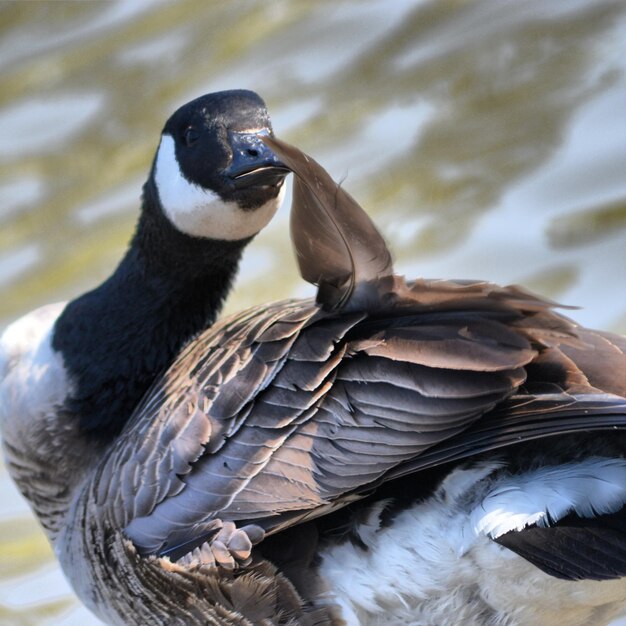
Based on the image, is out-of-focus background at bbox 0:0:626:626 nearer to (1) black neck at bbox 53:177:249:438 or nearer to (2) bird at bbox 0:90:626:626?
(1) black neck at bbox 53:177:249:438

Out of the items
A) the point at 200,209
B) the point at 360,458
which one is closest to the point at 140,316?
the point at 200,209

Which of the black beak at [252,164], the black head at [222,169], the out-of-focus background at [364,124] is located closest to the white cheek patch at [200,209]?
the black head at [222,169]

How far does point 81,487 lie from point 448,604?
1.25 metres

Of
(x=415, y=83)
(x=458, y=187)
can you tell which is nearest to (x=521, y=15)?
(x=415, y=83)

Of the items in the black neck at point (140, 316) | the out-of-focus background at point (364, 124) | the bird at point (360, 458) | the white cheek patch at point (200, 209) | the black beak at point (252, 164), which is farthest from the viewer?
the out-of-focus background at point (364, 124)

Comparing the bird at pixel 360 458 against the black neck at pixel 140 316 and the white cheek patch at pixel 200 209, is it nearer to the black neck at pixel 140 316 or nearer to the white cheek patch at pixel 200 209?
the white cheek patch at pixel 200 209

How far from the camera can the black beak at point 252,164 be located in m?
3.75

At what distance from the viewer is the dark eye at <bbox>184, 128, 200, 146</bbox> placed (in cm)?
396

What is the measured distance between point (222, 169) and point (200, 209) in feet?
0.59

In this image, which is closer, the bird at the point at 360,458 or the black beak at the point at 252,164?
the bird at the point at 360,458

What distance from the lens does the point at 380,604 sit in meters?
3.49

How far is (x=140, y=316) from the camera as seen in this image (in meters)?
4.25

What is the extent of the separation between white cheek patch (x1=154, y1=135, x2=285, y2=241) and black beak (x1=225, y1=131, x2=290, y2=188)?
122mm

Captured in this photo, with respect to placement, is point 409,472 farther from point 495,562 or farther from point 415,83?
point 415,83
